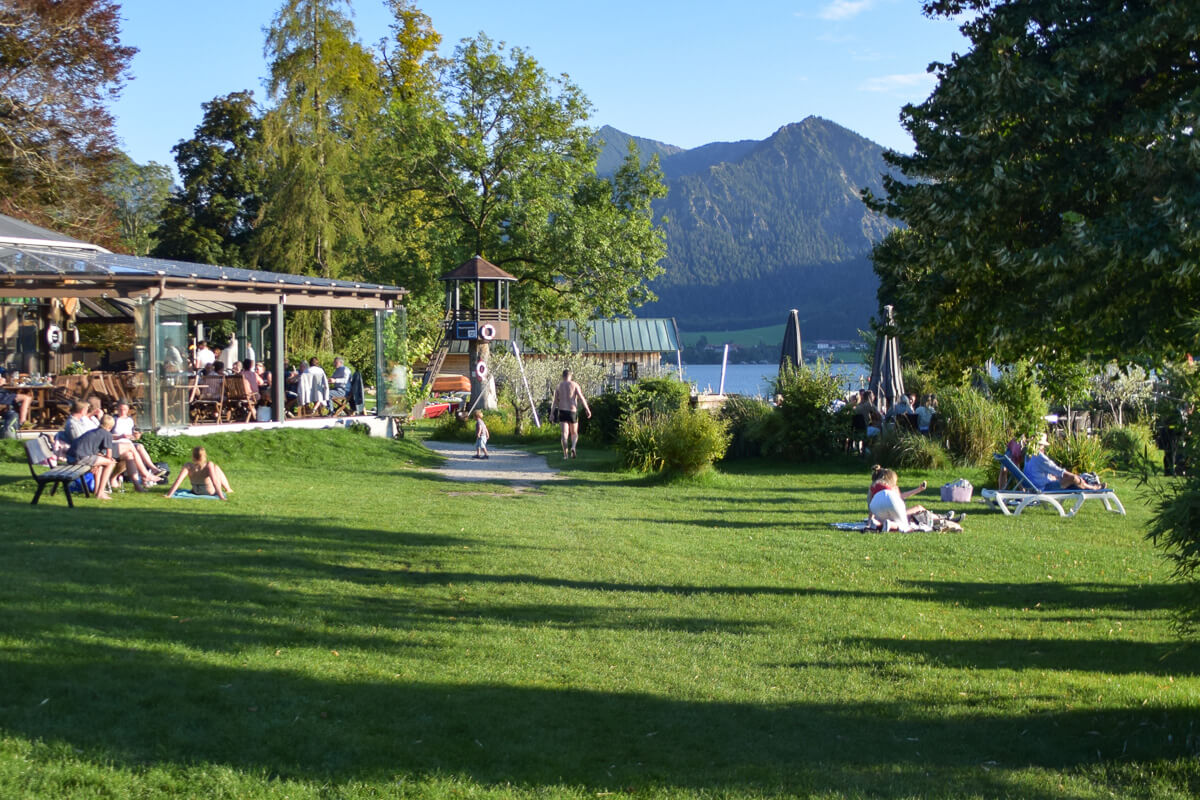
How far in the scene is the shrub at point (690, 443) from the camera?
682 inches

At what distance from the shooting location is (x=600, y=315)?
134 ft

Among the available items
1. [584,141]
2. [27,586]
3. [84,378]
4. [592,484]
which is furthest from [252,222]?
[27,586]

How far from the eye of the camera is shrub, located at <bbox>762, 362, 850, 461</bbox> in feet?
67.4

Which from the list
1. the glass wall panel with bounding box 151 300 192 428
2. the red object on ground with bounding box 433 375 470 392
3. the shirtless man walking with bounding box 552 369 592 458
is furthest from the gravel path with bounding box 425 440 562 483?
the red object on ground with bounding box 433 375 470 392

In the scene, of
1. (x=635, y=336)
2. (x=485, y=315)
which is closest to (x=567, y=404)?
(x=485, y=315)

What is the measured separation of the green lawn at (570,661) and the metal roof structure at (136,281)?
22.1 feet

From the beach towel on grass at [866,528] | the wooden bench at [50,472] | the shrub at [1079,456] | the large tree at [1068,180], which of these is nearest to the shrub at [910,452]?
the shrub at [1079,456]

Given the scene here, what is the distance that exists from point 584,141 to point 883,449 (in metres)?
24.1

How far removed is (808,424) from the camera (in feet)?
67.6

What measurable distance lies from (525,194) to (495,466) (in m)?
20.8

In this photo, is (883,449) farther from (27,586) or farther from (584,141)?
(584,141)

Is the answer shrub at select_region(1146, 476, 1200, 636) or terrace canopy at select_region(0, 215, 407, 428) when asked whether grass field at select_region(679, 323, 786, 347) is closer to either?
terrace canopy at select_region(0, 215, 407, 428)

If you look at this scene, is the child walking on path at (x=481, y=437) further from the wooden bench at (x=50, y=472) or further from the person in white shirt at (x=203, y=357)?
the wooden bench at (x=50, y=472)

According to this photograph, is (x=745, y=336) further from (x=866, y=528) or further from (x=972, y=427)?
(x=866, y=528)
